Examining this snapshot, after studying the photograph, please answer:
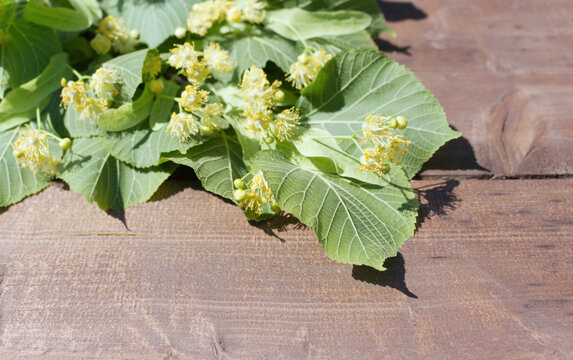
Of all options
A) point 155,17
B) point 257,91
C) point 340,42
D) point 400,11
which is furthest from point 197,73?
point 400,11

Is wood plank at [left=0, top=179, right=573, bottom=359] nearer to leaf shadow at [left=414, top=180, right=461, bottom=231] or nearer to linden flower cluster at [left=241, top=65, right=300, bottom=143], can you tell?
leaf shadow at [left=414, top=180, right=461, bottom=231]

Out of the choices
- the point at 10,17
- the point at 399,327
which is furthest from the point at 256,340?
the point at 10,17

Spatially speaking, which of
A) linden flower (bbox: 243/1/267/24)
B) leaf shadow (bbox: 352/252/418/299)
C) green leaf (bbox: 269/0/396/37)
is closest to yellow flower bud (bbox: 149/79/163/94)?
linden flower (bbox: 243/1/267/24)

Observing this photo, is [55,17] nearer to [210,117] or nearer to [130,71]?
[130,71]

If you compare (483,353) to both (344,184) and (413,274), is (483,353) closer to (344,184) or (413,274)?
(413,274)

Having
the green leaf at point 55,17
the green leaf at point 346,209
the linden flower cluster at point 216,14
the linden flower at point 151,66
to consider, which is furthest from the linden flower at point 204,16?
the green leaf at point 346,209
